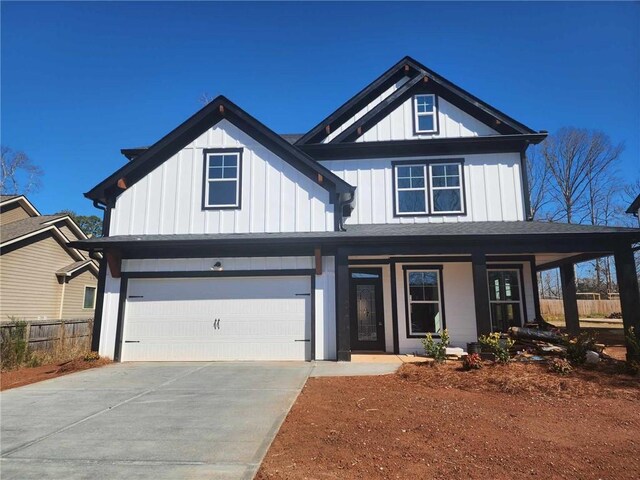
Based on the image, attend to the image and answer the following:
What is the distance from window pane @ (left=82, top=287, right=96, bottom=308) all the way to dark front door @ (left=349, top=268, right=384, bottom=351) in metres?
18.1

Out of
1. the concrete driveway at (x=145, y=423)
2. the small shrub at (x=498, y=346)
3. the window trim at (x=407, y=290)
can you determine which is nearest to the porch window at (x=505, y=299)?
the window trim at (x=407, y=290)

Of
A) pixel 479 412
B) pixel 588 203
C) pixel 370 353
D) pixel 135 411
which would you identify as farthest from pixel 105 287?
pixel 588 203

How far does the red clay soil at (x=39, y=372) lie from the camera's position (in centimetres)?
883

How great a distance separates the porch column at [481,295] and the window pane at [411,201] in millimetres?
2616

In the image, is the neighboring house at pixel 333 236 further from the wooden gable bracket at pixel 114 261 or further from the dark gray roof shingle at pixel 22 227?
the dark gray roof shingle at pixel 22 227

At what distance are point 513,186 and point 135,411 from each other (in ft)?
37.8

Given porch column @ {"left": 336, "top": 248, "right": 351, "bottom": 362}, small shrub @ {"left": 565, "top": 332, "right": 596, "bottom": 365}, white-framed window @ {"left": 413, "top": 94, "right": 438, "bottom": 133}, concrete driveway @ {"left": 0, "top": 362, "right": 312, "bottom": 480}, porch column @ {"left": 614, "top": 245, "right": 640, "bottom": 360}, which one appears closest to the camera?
concrete driveway @ {"left": 0, "top": 362, "right": 312, "bottom": 480}

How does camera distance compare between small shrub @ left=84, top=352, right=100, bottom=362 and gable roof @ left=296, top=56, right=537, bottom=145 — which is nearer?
small shrub @ left=84, top=352, right=100, bottom=362

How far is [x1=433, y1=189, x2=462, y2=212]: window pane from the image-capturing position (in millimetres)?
12266

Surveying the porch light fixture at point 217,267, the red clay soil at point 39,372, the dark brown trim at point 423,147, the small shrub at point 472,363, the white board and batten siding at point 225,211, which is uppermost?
the dark brown trim at point 423,147

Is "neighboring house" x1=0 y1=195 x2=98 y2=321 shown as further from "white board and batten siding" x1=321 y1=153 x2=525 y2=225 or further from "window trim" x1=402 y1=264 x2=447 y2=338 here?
"window trim" x1=402 y1=264 x2=447 y2=338

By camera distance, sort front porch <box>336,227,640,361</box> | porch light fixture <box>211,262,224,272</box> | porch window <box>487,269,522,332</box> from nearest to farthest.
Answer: porch light fixture <box>211,262,224,272</box>, front porch <box>336,227,640,361</box>, porch window <box>487,269,522,332</box>

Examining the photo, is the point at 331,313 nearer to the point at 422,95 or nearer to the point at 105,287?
the point at 105,287

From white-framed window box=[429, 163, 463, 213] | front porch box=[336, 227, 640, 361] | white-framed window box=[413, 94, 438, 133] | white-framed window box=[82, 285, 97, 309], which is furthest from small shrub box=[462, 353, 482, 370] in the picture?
white-framed window box=[82, 285, 97, 309]
